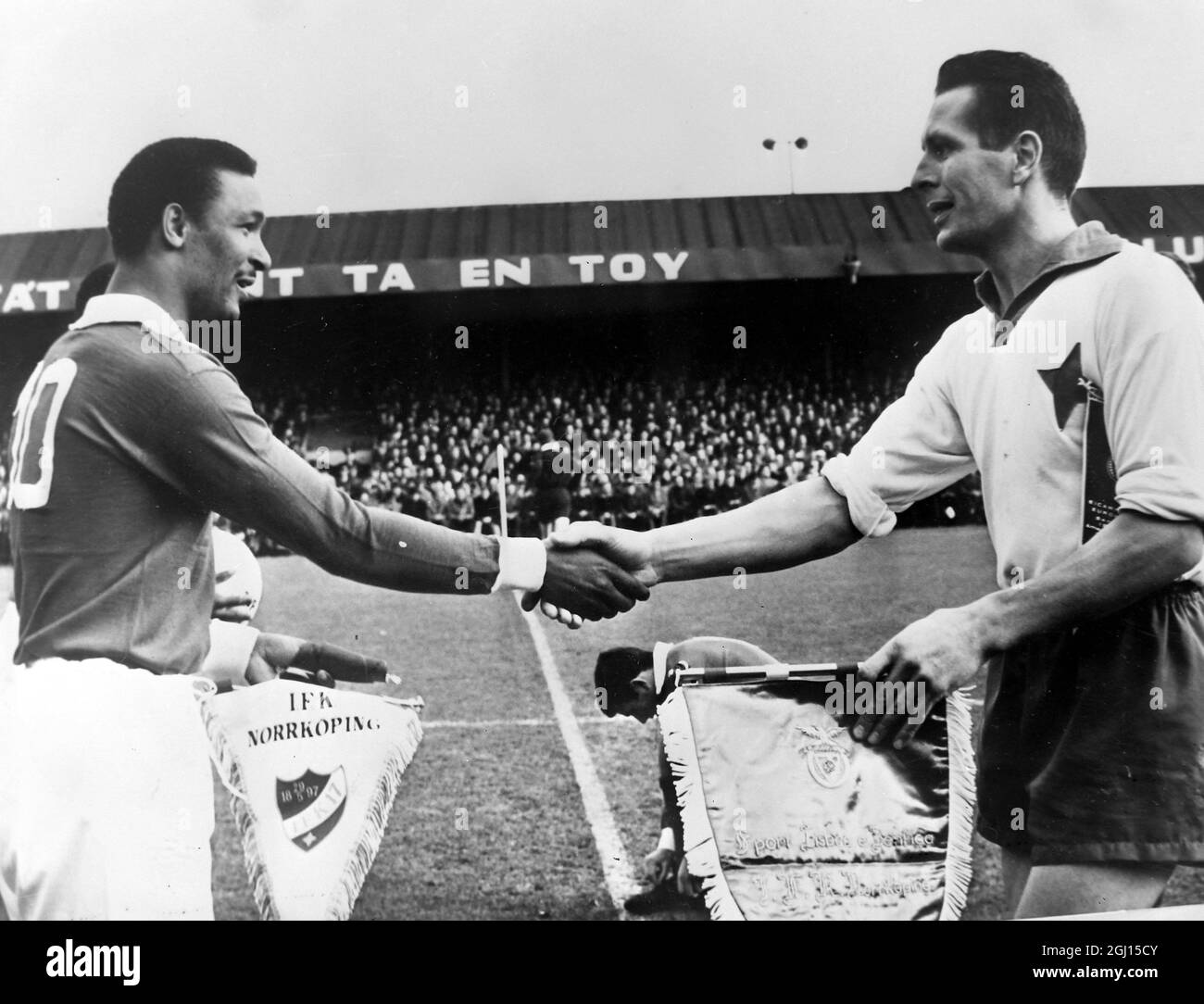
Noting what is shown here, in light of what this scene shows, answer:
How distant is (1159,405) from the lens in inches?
78.5

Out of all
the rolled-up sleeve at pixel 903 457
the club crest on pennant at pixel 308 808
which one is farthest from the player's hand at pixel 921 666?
the club crest on pennant at pixel 308 808

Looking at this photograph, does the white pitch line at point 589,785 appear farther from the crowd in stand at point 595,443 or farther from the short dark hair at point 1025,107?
the short dark hair at point 1025,107

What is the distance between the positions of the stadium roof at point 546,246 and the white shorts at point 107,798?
810mm

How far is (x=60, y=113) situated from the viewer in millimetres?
2439

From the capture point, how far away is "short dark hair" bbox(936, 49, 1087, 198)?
218 cm

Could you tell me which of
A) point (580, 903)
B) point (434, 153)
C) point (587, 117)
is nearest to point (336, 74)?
point (434, 153)

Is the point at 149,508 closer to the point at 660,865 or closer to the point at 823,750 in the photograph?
the point at 660,865

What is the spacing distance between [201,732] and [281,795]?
0.66ft

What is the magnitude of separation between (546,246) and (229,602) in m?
0.98

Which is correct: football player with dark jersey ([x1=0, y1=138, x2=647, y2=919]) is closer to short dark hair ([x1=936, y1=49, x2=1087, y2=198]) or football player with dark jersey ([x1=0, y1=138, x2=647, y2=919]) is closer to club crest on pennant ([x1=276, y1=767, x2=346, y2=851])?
club crest on pennant ([x1=276, y1=767, x2=346, y2=851])

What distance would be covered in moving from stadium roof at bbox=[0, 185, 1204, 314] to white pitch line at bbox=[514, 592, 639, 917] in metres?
0.71

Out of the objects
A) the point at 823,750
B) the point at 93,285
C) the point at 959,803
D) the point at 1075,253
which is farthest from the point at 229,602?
the point at 1075,253

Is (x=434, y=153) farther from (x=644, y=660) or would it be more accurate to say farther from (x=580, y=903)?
(x=580, y=903)

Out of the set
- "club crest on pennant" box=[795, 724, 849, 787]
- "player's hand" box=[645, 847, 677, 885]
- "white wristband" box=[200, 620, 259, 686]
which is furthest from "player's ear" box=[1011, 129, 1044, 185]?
"white wristband" box=[200, 620, 259, 686]
